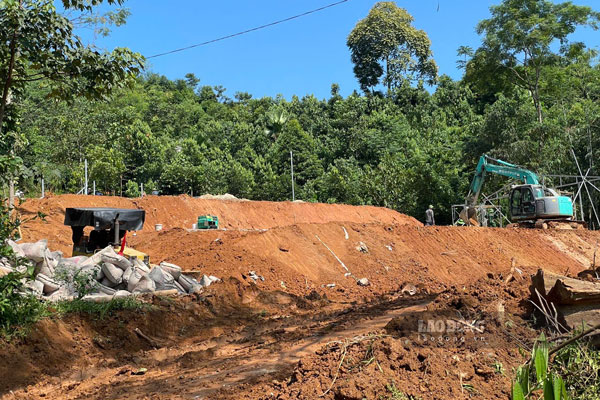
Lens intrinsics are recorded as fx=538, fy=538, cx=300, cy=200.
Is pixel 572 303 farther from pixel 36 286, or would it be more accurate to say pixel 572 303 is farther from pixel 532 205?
pixel 532 205

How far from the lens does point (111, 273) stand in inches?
401

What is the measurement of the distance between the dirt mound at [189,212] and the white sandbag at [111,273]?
7921 mm

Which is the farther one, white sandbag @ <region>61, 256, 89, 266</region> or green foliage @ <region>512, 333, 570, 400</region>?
white sandbag @ <region>61, 256, 89, 266</region>

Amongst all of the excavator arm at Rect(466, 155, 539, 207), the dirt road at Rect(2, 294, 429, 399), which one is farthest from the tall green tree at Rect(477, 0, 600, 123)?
the dirt road at Rect(2, 294, 429, 399)

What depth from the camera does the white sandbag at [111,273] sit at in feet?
33.4

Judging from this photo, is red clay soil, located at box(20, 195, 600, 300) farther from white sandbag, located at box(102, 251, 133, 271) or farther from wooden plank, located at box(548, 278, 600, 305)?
wooden plank, located at box(548, 278, 600, 305)

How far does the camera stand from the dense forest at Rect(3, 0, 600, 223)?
3142 centimetres

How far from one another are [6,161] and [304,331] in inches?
188

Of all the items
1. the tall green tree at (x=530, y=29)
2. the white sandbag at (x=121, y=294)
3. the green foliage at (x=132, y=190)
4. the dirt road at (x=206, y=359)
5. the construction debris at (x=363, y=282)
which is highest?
the tall green tree at (x=530, y=29)

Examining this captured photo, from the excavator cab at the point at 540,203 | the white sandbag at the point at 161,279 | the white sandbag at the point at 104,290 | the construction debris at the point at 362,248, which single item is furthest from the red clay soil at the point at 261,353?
the excavator cab at the point at 540,203

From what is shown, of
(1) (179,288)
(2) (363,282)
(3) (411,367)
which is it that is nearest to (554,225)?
(2) (363,282)

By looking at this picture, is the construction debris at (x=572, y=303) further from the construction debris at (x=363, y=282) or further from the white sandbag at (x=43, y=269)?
the construction debris at (x=363, y=282)

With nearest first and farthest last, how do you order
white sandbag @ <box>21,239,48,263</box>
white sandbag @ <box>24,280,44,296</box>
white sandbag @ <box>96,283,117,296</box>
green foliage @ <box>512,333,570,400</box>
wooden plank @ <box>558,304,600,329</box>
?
green foliage @ <box>512,333,570,400</box>
wooden plank @ <box>558,304,600,329</box>
white sandbag @ <box>24,280,44,296</box>
white sandbag @ <box>21,239,48,263</box>
white sandbag @ <box>96,283,117,296</box>

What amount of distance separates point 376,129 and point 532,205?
2769cm
